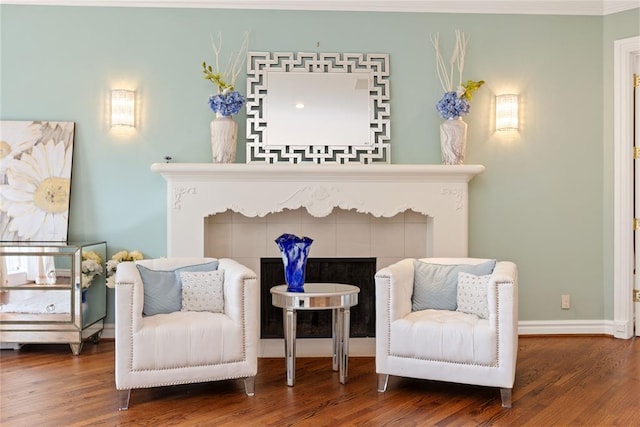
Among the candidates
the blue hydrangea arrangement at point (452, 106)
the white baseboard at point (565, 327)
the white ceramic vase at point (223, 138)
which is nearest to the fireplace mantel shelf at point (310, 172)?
the white ceramic vase at point (223, 138)

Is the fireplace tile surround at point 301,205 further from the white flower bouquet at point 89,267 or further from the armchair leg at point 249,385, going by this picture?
the armchair leg at point 249,385

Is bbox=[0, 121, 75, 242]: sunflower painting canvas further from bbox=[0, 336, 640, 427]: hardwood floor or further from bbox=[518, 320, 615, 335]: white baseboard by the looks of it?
bbox=[518, 320, 615, 335]: white baseboard

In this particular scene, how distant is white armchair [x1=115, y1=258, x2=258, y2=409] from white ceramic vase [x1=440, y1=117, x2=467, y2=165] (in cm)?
191

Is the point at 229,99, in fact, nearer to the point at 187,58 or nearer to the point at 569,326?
the point at 187,58

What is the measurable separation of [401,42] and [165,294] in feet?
8.61

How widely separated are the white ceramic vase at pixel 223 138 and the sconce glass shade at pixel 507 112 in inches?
80.4

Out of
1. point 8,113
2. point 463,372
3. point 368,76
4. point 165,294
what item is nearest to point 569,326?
point 463,372

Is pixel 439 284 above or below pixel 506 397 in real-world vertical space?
above

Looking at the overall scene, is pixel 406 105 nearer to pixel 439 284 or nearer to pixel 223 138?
pixel 223 138

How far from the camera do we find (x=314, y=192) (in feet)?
13.3

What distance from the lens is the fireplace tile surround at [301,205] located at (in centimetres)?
402

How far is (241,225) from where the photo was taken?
169 inches

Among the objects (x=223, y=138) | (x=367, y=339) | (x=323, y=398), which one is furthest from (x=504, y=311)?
(x=223, y=138)

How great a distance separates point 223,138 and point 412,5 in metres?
1.80
